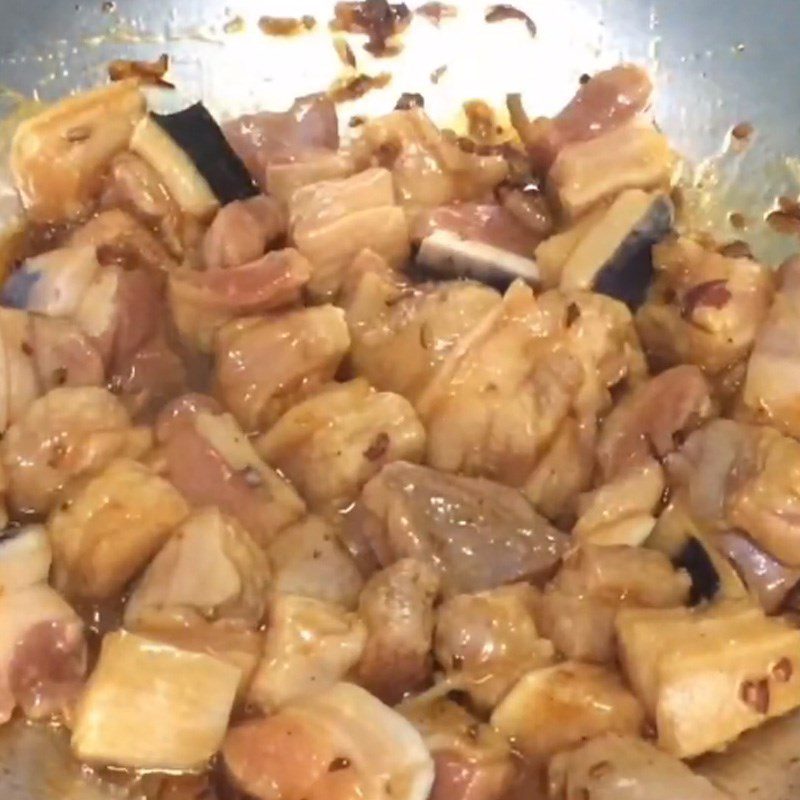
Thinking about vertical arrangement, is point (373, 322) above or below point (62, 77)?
below

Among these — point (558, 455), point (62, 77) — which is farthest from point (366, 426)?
point (62, 77)

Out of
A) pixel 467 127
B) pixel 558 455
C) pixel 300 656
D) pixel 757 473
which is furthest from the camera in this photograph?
pixel 467 127

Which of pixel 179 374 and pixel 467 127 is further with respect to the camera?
pixel 467 127

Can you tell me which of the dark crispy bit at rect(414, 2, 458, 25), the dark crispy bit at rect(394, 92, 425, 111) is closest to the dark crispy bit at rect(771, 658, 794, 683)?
the dark crispy bit at rect(394, 92, 425, 111)

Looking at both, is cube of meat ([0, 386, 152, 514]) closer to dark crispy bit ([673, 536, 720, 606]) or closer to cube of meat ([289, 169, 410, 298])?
cube of meat ([289, 169, 410, 298])

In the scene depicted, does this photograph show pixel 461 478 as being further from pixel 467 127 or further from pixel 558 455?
pixel 467 127

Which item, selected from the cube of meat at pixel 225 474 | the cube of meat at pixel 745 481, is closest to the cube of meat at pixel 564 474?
the cube of meat at pixel 745 481

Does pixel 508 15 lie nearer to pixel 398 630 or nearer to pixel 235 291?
pixel 235 291
